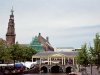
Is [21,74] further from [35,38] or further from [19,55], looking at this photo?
[35,38]

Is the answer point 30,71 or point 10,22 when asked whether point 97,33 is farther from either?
point 10,22

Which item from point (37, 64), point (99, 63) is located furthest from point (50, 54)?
point (99, 63)

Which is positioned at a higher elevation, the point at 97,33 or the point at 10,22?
the point at 10,22

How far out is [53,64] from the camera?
141125 mm

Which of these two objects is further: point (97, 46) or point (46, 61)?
point (46, 61)

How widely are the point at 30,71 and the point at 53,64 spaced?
91.5ft

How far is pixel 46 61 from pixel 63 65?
11.1 m

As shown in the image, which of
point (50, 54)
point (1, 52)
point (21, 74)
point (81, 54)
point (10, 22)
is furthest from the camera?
point (10, 22)

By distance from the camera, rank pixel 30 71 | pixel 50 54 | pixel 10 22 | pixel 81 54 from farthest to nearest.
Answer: pixel 10 22
pixel 50 54
pixel 30 71
pixel 81 54

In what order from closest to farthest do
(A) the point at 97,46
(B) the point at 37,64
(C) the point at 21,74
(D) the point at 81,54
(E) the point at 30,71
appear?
(A) the point at 97,46, (D) the point at 81,54, (C) the point at 21,74, (E) the point at 30,71, (B) the point at 37,64

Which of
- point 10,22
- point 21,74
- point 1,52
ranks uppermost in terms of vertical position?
point 10,22

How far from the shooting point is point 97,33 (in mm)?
60844

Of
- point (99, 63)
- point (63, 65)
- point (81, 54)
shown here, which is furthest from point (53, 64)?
point (99, 63)

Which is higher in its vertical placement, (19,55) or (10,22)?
(10,22)
